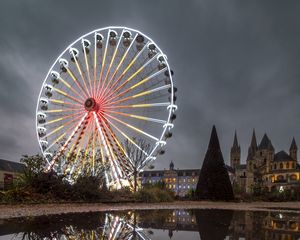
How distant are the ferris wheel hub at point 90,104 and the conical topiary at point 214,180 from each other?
12808 mm

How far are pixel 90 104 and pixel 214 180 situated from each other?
14380 millimetres

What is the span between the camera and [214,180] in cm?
3103

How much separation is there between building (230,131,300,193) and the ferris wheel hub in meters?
59.9

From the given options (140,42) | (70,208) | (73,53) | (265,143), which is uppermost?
(265,143)

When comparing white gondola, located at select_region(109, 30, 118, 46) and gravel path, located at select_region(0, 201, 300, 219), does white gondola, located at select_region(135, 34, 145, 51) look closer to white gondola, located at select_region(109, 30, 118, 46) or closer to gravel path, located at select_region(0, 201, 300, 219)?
Answer: white gondola, located at select_region(109, 30, 118, 46)

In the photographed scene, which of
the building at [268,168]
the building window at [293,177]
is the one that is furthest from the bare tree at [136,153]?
the building window at [293,177]

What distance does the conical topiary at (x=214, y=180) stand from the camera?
1195 inches

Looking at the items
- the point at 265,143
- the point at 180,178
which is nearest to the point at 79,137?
the point at 265,143

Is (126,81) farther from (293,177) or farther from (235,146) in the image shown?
(235,146)

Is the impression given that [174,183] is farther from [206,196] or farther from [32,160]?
[32,160]

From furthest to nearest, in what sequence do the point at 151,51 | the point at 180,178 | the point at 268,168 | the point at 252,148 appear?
the point at 180,178 < the point at 252,148 < the point at 268,168 < the point at 151,51

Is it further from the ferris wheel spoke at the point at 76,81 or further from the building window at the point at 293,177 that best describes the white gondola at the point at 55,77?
the building window at the point at 293,177

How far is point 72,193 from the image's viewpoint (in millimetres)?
18891

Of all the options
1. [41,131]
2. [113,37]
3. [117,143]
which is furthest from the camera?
[41,131]
